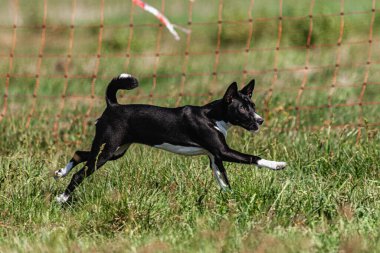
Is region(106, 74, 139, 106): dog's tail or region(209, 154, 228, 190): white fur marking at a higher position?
region(106, 74, 139, 106): dog's tail

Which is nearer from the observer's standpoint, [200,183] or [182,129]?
[182,129]

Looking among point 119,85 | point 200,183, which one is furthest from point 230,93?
point 119,85

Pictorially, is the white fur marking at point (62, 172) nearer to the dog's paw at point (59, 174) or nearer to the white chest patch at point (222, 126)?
the dog's paw at point (59, 174)

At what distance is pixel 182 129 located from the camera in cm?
618

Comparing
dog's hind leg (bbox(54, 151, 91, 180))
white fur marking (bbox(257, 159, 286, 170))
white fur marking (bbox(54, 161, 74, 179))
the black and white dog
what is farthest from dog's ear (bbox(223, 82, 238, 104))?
white fur marking (bbox(54, 161, 74, 179))

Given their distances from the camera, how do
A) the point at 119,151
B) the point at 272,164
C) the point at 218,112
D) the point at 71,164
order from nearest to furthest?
1. the point at 272,164
2. the point at 218,112
3. the point at 119,151
4. the point at 71,164

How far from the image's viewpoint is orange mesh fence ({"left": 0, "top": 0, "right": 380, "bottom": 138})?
9.15 m

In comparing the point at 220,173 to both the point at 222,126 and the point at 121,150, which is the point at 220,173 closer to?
the point at 222,126

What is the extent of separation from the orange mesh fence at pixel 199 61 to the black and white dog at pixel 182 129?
187 centimetres

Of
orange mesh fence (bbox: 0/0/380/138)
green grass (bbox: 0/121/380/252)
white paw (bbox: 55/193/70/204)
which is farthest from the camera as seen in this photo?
orange mesh fence (bbox: 0/0/380/138)

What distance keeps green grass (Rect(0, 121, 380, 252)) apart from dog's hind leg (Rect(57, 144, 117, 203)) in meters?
0.06

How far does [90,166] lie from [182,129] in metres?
0.65

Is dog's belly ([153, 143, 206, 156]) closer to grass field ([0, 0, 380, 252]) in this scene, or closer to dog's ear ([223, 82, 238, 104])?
grass field ([0, 0, 380, 252])

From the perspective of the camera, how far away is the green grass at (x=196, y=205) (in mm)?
5254
